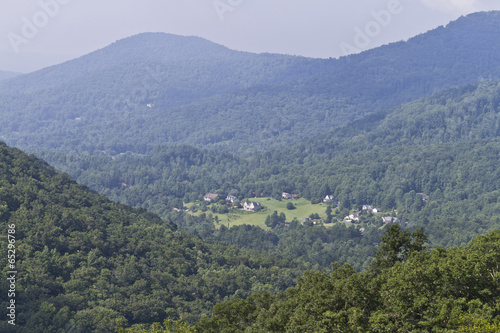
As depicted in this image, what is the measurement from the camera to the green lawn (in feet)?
391

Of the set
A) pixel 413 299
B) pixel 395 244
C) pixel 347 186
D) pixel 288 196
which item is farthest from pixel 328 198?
pixel 413 299

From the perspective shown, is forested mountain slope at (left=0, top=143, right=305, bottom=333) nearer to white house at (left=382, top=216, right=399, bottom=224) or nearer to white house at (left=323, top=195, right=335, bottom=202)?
white house at (left=382, top=216, right=399, bottom=224)

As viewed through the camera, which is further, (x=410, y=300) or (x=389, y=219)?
(x=389, y=219)

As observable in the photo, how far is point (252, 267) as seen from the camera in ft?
224

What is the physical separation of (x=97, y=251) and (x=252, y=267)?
22.7m

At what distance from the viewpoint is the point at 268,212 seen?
4988 inches

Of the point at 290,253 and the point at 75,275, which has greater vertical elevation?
the point at 75,275

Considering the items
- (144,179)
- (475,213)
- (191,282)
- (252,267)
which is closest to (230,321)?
(191,282)

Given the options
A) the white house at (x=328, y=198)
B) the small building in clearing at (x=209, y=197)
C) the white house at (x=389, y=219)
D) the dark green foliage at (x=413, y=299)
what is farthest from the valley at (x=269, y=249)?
the white house at (x=389, y=219)

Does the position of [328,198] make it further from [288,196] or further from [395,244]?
[395,244]

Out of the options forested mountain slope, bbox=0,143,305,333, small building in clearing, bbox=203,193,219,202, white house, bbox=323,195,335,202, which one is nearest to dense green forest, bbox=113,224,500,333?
forested mountain slope, bbox=0,143,305,333

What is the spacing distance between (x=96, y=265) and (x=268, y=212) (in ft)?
259

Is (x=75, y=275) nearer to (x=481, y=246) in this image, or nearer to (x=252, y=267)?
(x=252, y=267)

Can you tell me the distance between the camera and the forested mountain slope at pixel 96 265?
1603 inches
